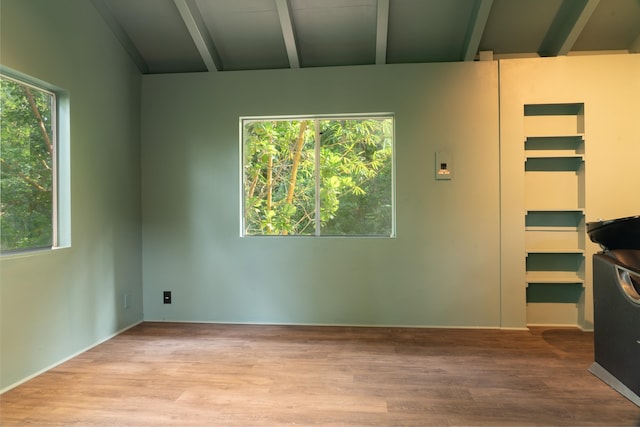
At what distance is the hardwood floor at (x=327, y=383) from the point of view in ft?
6.36

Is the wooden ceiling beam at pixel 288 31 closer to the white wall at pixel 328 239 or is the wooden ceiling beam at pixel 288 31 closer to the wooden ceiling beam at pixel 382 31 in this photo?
the white wall at pixel 328 239

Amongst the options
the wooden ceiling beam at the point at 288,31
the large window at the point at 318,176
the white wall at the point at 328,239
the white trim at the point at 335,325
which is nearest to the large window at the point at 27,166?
the white wall at the point at 328,239

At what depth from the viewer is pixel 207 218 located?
142 inches

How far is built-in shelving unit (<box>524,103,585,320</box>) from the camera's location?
337cm

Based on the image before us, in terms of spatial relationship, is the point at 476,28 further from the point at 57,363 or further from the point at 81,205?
the point at 57,363

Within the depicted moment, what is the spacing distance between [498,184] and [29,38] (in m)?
3.89

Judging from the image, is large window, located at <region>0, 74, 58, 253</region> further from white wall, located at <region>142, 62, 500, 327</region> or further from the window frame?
white wall, located at <region>142, 62, 500, 327</region>

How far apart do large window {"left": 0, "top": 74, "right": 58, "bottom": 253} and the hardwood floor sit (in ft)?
3.28

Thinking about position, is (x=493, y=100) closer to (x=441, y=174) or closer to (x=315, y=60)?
(x=441, y=174)

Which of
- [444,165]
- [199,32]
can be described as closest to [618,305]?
[444,165]

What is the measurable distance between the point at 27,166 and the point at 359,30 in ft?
9.48

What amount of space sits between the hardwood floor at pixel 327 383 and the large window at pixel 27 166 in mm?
1000

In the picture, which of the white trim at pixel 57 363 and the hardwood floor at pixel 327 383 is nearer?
the hardwood floor at pixel 327 383

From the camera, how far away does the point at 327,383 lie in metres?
2.31
